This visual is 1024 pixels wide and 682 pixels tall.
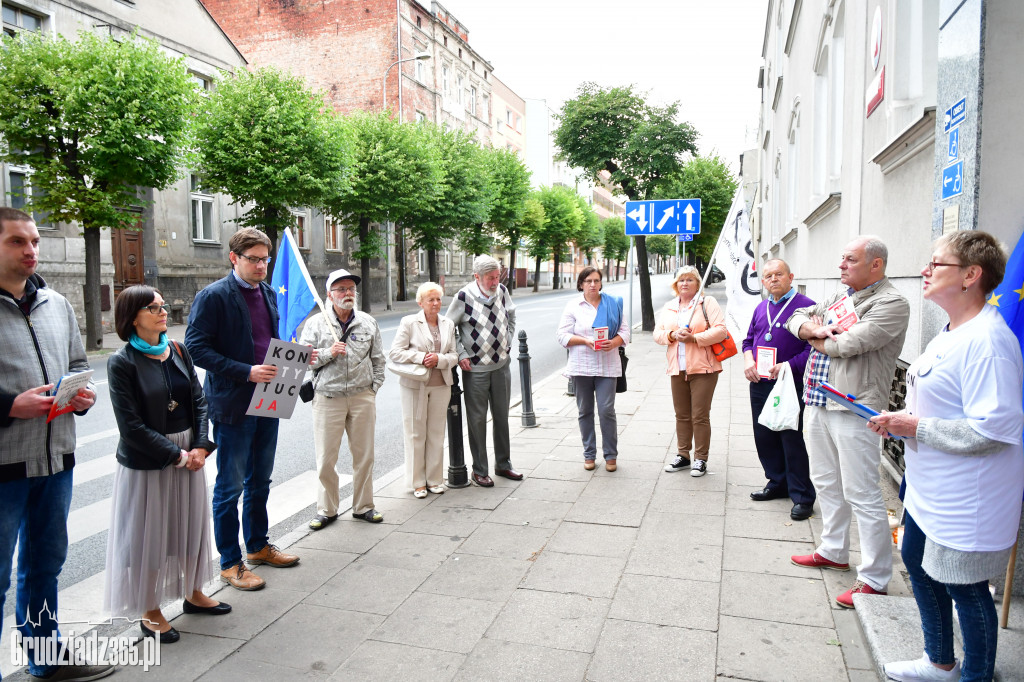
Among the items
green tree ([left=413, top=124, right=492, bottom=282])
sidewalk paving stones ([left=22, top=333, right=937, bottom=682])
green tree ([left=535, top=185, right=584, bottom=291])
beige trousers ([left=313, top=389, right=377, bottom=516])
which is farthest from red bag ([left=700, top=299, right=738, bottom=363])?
green tree ([left=535, top=185, right=584, bottom=291])

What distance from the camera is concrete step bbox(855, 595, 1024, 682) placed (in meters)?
3.05

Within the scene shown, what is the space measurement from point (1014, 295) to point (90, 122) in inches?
710

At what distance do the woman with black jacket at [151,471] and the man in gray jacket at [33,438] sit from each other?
215 millimetres

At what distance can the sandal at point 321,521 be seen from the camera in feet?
17.1

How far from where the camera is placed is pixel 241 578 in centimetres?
423

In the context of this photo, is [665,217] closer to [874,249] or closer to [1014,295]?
[874,249]

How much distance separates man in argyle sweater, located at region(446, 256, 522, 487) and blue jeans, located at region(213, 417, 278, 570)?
2.17m

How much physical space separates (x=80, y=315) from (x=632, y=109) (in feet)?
56.3

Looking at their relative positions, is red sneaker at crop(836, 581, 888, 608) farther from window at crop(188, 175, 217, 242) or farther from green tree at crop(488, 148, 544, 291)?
green tree at crop(488, 148, 544, 291)

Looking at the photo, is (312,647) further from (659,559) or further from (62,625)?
(659,559)

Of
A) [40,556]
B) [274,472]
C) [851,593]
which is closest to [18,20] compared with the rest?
[274,472]

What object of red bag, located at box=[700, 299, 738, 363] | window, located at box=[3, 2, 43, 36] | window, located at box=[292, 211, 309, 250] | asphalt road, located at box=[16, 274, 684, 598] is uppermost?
window, located at box=[3, 2, 43, 36]

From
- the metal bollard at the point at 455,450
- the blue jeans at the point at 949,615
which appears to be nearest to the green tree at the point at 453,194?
the metal bollard at the point at 455,450

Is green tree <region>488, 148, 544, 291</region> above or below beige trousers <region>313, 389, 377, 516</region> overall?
above
